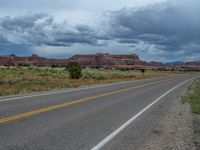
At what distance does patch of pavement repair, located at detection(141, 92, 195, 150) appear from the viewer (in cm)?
740

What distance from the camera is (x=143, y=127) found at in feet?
31.9

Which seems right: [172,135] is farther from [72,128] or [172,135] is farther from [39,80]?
[39,80]

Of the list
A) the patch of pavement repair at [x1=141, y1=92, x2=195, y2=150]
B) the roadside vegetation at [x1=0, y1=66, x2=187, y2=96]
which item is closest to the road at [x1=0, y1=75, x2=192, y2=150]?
the patch of pavement repair at [x1=141, y1=92, x2=195, y2=150]

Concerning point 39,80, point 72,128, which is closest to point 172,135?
point 72,128

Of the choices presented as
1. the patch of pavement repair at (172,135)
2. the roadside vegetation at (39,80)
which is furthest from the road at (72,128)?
the roadside vegetation at (39,80)

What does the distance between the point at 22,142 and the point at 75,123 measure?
2735mm

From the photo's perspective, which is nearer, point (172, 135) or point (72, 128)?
point (172, 135)

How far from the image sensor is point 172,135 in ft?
28.5

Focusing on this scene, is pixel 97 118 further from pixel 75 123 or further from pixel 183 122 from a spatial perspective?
pixel 183 122

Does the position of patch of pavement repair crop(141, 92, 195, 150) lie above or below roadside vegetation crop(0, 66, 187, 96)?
above

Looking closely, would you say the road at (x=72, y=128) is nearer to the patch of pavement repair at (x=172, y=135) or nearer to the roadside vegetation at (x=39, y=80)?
the patch of pavement repair at (x=172, y=135)

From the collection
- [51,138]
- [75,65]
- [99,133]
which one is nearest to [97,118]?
[99,133]

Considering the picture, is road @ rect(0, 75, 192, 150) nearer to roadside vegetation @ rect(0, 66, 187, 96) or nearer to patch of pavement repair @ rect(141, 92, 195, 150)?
patch of pavement repair @ rect(141, 92, 195, 150)

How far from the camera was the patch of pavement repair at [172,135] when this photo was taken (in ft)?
24.3
